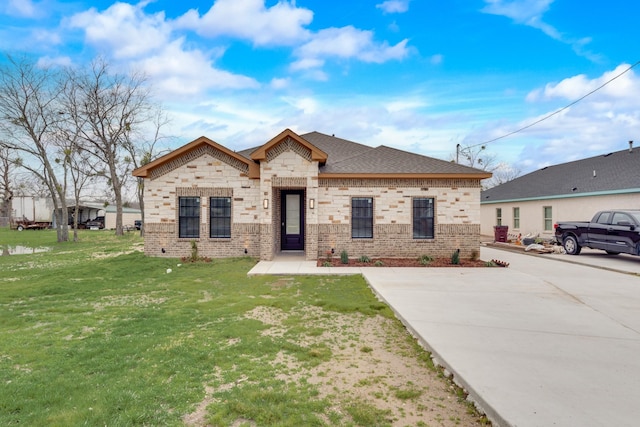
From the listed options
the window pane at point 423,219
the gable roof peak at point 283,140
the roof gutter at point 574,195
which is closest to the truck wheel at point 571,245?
the roof gutter at point 574,195

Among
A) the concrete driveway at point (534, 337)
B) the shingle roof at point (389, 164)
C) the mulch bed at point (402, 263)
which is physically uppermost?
the shingle roof at point (389, 164)

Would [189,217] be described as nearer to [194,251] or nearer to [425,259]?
[194,251]

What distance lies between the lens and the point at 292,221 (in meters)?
14.5

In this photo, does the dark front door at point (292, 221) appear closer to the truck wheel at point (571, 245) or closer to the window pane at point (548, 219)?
the truck wheel at point (571, 245)

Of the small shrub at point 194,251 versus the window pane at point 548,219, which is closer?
the small shrub at point 194,251

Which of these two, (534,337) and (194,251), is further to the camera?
(194,251)

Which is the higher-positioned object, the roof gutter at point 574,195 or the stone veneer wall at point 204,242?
the roof gutter at point 574,195

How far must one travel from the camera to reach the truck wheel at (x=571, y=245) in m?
14.0

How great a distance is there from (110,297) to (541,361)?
8.25 meters

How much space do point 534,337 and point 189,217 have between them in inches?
468

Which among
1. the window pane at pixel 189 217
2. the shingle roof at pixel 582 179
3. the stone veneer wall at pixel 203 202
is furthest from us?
the shingle roof at pixel 582 179

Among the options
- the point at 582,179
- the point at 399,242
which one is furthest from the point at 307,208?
the point at 582,179

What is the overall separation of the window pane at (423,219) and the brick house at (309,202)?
0.04 meters

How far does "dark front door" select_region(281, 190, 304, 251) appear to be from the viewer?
14312 millimetres
